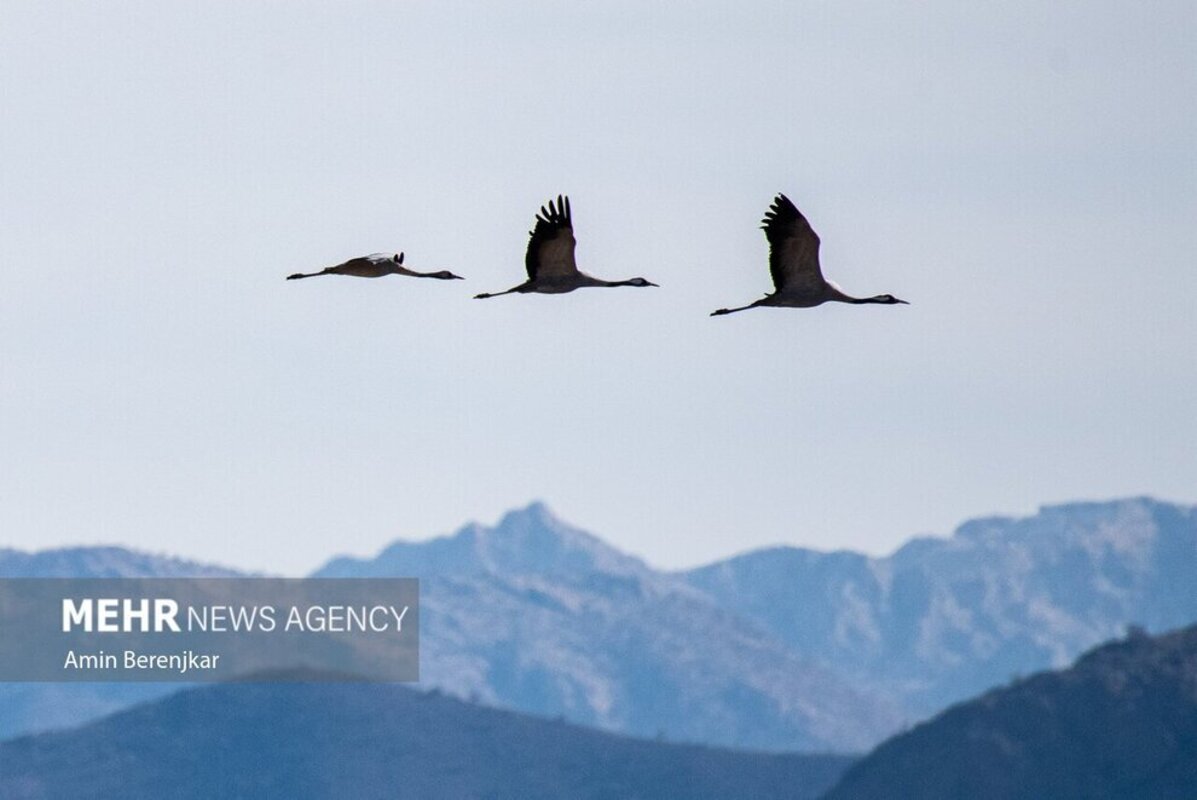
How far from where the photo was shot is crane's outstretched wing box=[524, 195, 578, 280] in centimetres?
6138

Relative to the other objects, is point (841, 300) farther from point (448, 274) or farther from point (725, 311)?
point (448, 274)

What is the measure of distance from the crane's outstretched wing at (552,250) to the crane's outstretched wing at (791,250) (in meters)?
4.63

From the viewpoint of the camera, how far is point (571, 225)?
61750 millimetres

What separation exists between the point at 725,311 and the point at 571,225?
14.1ft

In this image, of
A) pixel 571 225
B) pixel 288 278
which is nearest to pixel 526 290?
pixel 571 225

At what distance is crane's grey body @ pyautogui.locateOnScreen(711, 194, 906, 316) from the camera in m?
61.4

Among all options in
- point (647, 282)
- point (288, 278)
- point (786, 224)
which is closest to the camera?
point (288, 278)

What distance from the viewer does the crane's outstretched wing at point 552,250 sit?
201 feet

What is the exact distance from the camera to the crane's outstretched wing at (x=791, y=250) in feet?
201

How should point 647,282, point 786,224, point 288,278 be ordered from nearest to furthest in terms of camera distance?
point 288,278 → point 786,224 → point 647,282

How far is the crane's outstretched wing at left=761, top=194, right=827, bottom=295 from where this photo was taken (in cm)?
6141

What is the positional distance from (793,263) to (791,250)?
368 millimetres

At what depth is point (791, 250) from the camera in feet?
201

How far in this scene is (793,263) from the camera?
2426 inches
